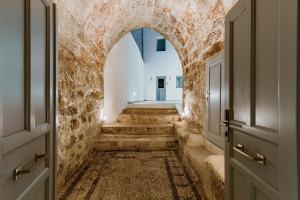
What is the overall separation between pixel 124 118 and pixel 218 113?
3.19m

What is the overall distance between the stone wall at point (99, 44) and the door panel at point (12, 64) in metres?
1.27

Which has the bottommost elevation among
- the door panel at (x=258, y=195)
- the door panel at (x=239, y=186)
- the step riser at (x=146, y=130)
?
the step riser at (x=146, y=130)

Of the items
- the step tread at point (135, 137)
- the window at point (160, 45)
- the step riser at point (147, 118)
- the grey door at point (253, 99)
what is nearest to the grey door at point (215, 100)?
the grey door at point (253, 99)

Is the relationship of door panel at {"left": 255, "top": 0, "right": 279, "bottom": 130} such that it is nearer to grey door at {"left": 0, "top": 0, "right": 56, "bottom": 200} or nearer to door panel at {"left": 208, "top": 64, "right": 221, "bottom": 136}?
grey door at {"left": 0, "top": 0, "right": 56, "bottom": 200}

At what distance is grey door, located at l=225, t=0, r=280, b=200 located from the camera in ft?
2.64

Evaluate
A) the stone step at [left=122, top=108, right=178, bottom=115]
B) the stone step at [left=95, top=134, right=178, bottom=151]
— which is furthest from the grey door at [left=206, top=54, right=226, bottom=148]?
the stone step at [left=122, top=108, right=178, bottom=115]

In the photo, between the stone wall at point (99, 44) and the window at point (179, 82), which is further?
the window at point (179, 82)

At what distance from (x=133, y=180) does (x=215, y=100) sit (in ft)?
4.35

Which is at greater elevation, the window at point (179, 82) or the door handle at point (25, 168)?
the window at point (179, 82)

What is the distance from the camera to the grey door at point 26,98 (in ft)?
2.37

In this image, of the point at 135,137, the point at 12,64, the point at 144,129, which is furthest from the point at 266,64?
the point at 144,129

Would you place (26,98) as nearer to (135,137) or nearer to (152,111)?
(135,137)

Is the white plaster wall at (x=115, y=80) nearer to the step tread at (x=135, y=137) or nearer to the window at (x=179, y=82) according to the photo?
the step tread at (x=135, y=137)

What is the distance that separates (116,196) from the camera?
6.68 feet
